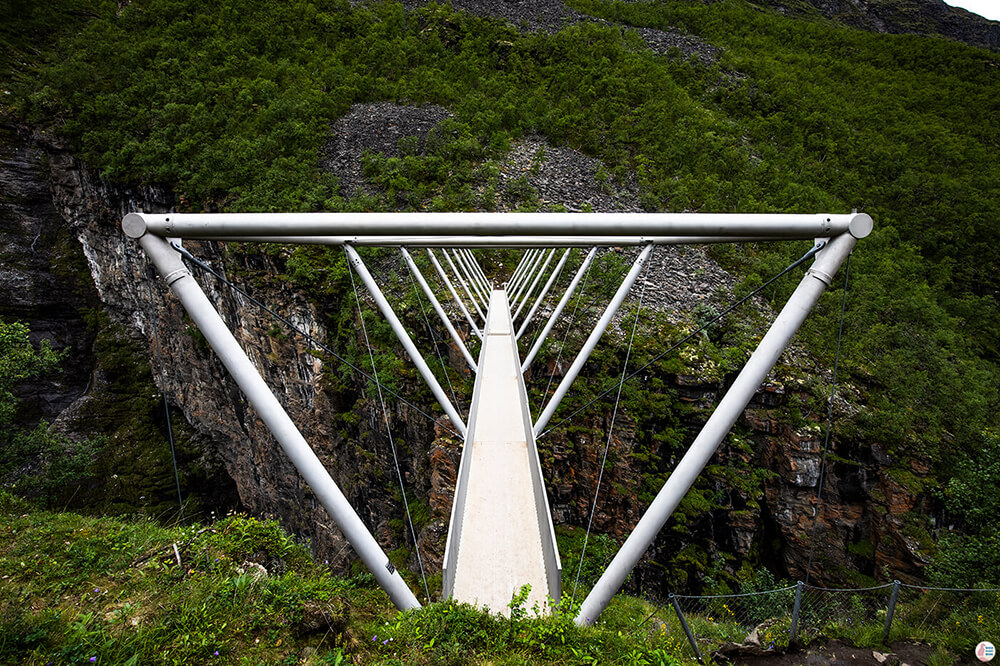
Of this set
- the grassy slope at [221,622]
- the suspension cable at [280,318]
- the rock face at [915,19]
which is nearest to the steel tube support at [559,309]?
the suspension cable at [280,318]

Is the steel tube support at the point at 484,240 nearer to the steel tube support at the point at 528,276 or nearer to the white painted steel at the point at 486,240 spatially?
the white painted steel at the point at 486,240

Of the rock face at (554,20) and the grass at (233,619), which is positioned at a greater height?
the rock face at (554,20)

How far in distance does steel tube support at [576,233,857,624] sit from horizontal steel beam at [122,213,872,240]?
0.24 m

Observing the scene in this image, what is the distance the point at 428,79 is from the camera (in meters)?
27.9

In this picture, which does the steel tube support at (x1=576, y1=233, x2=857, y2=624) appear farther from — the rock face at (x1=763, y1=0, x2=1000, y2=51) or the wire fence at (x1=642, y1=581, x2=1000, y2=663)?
the rock face at (x1=763, y1=0, x2=1000, y2=51)

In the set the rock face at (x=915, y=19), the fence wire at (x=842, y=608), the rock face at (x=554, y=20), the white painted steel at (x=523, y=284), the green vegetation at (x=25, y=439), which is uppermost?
the rock face at (x=915, y=19)

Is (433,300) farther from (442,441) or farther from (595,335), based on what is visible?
(442,441)

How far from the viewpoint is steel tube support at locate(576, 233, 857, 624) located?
110 inches

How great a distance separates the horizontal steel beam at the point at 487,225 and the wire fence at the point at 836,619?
3.54 meters

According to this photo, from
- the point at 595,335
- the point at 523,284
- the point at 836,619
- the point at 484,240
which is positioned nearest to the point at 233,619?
the point at 595,335

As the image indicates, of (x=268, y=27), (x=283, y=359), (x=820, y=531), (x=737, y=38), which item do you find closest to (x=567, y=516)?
(x=820, y=531)

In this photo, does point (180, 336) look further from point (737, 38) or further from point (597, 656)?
point (737, 38)

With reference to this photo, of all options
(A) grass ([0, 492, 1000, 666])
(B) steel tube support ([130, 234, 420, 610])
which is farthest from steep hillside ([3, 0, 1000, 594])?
(B) steel tube support ([130, 234, 420, 610])

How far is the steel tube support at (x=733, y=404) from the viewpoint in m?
2.79
